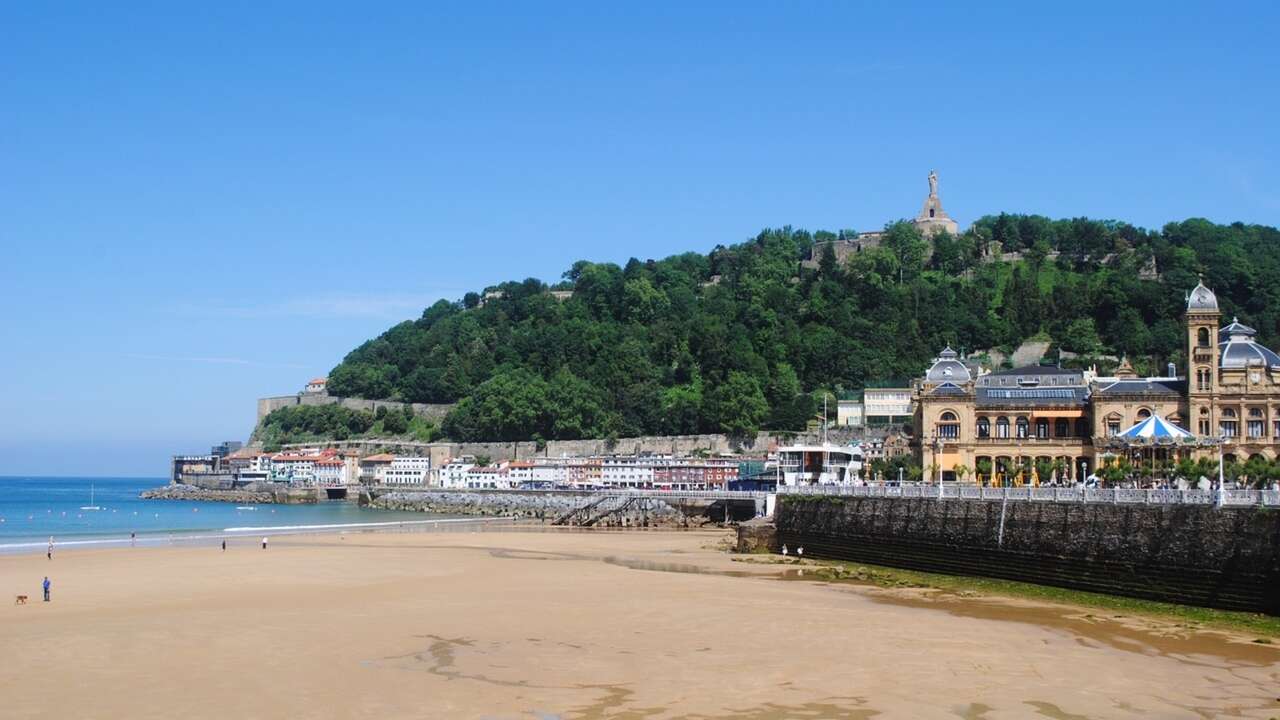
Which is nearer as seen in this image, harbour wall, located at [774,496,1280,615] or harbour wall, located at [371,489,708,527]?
harbour wall, located at [774,496,1280,615]

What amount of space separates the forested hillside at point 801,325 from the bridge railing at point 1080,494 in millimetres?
81920

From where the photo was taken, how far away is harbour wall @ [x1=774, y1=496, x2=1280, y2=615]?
112ft

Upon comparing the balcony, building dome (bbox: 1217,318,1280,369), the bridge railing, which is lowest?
the bridge railing

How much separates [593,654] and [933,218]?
173m

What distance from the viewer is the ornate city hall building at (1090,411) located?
68438 millimetres

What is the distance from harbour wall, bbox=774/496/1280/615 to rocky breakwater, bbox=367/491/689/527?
3058cm

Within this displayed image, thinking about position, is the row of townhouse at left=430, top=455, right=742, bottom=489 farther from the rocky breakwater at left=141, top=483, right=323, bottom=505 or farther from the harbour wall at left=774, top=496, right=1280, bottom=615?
the harbour wall at left=774, top=496, right=1280, bottom=615

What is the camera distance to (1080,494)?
135ft

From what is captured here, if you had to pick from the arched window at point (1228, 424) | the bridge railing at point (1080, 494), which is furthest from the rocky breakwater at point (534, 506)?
the arched window at point (1228, 424)

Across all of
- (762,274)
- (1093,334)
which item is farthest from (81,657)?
(762,274)

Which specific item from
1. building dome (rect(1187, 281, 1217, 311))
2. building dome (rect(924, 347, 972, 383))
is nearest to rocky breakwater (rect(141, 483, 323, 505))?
building dome (rect(924, 347, 972, 383))

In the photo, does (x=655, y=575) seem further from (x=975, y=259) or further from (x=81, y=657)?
(x=975, y=259)

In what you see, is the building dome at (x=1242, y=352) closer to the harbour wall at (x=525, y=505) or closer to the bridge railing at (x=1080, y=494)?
the bridge railing at (x=1080, y=494)

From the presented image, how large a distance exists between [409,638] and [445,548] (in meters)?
32.7
